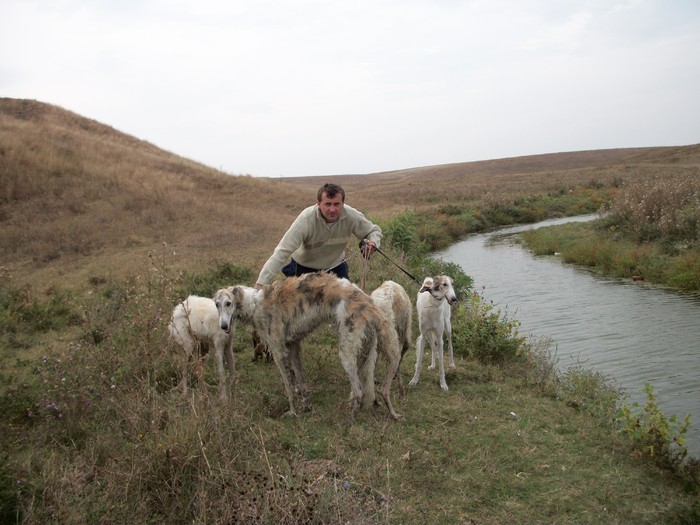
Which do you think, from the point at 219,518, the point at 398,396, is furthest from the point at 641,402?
the point at 219,518

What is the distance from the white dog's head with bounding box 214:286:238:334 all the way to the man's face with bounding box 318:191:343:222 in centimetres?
156

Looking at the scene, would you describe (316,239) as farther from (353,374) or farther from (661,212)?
(661,212)

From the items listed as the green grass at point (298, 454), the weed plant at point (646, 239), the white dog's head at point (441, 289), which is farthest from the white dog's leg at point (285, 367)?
the weed plant at point (646, 239)

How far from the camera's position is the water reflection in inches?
344

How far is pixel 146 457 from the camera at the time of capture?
15.0 feet

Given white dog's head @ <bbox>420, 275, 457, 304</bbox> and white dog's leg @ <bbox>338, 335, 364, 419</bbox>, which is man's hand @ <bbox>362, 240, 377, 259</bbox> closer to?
white dog's head @ <bbox>420, 275, 457, 304</bbox>

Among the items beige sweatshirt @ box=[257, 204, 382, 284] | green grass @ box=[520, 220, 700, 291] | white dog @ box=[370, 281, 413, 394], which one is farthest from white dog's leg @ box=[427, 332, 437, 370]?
green grass @ box=[520, 220, 700, 291]

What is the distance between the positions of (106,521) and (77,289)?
992 centimetres

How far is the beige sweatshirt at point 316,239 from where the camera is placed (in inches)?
275

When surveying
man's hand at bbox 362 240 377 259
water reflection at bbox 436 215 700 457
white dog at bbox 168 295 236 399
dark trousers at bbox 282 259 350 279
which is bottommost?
water reflection at bbox 436 215 700 457

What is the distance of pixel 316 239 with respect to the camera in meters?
7.44

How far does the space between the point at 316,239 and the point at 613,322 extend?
7923 mm

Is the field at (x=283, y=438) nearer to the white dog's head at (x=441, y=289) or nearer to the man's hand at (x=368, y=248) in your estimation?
the white dog's head at (x=441, y=289)

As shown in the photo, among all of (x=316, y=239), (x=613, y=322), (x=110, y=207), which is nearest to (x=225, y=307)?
(x=316, y=239)
